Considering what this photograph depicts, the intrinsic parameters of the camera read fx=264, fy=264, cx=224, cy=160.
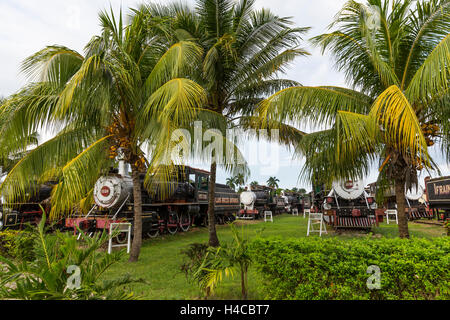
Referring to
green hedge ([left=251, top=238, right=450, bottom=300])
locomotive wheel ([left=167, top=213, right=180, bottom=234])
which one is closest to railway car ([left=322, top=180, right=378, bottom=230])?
locomotive wheel ([left=167, top=213, right=180, bottom=234])

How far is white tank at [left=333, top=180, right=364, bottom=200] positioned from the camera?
1071cm

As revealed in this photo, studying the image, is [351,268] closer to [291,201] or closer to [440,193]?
[440,193]

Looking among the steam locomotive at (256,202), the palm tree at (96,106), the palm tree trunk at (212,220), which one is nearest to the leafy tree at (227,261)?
the palm tree at (96,106)

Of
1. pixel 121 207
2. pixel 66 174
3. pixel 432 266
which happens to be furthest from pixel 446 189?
pixel 66 174

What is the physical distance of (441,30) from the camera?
485 centimetres

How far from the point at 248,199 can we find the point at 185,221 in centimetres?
882

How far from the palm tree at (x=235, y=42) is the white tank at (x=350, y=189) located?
5.69 m

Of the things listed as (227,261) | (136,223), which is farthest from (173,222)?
(227,261)

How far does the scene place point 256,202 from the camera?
2173 centimetres

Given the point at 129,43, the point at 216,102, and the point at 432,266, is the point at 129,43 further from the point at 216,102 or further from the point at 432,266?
the point at 432,266

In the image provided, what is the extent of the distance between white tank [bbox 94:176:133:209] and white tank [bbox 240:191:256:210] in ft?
Result: 41.2

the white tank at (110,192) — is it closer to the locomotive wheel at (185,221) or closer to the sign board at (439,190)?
the locomotive wheel at (185,221)

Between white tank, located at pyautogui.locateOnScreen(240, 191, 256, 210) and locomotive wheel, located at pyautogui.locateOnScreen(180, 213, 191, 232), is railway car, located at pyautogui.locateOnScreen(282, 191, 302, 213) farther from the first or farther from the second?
locomotive wheel, located at pyautogui.locateOnScreen(180, 213, 191, 232)
